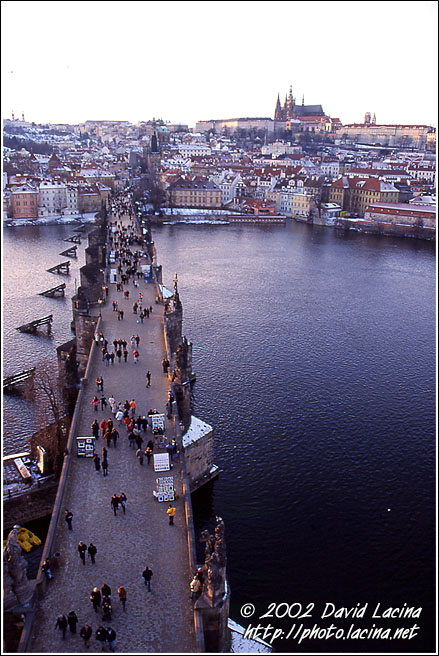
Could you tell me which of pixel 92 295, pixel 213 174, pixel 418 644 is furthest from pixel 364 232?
pixel 418 644

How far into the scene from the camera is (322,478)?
23.0 meters

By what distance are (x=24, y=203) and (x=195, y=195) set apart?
102 ft

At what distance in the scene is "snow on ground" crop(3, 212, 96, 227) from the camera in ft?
276

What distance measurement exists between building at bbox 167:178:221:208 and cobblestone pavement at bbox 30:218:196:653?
8857cm

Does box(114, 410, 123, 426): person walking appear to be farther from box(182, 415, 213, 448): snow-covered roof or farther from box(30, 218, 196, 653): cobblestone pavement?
box(182, 415, 213, 448): snow-covered roof

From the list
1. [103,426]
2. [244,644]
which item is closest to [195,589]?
[244,644]

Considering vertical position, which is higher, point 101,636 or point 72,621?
point 72,621

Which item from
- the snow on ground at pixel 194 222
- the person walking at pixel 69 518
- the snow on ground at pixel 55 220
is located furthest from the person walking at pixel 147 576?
the snow on ground at pixel 194 222

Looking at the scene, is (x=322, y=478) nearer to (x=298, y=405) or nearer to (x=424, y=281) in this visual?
(x=298, y=405)

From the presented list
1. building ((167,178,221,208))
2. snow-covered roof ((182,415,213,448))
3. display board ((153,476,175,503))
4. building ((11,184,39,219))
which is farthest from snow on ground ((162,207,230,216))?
display board ((153,476,175,503))

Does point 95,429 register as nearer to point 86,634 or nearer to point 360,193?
point 86,634

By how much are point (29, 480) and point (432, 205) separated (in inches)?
3479

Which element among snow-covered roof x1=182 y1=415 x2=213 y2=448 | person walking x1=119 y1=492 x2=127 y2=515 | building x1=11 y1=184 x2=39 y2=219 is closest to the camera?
person walking x1=119 y1=492 x2=127 y2=515

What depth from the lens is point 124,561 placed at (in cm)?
1229
